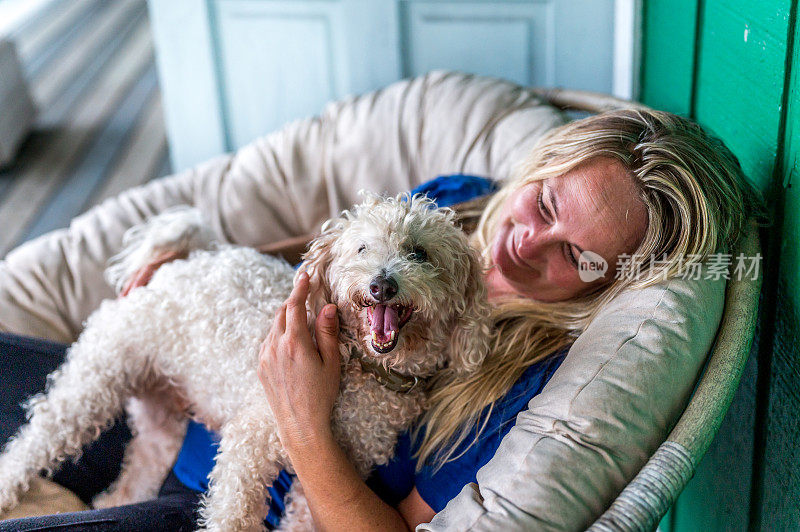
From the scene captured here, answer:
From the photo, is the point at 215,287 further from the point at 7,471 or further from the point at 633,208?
Result: the point at 633,208

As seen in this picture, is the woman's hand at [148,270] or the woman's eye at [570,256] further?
the woman's hand at [148,270]

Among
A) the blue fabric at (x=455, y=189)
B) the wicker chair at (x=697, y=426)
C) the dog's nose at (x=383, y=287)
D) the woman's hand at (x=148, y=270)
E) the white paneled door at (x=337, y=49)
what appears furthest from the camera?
the white paneled door at (x=337, y=49)

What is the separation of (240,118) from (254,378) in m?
1.64

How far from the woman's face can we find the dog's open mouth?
0.25 meters

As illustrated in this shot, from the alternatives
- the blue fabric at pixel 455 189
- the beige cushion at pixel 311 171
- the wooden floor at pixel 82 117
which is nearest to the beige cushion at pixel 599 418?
the blue fabric at pixel 455 189

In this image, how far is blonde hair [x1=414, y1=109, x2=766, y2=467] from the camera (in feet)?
3.60

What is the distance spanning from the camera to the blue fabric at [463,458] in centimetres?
108

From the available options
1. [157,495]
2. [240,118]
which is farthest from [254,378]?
[240,118]

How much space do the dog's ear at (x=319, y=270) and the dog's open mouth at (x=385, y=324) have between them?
127mm

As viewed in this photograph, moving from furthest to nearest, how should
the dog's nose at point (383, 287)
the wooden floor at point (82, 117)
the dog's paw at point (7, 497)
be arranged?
the wooden floor at point (82, 117) < the dog's paw at point (7, 497) < the dog's nose at point (383, 287)

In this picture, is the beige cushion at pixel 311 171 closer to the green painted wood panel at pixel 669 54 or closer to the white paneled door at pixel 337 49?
the green painted wood panel at pixel 669 54

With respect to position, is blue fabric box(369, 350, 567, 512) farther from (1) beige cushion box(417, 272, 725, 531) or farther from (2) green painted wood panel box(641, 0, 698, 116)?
(2) green painted wood panel box(641, 0, 698, 116)

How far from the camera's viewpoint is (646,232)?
3.72 ft

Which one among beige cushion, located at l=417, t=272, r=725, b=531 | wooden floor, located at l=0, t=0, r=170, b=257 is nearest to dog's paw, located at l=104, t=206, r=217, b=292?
beige cushion, located at l=417, t=272, r=725, b=531
